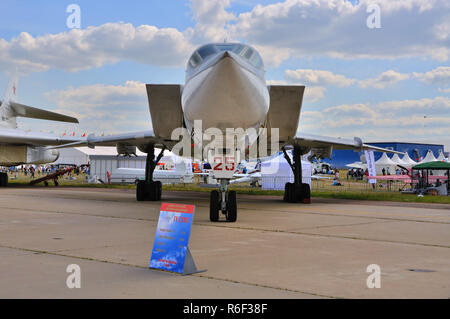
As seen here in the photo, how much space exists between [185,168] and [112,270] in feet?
93.6

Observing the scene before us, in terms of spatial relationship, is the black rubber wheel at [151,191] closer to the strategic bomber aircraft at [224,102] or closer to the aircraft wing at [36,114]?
the strategic bomber aircraft at [224,102]

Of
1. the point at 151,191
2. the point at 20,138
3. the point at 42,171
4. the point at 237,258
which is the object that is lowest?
the point at 237,258

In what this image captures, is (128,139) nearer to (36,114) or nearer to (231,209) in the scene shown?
(231,209)

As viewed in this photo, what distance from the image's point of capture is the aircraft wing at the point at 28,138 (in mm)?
22312

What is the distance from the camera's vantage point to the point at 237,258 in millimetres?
5328

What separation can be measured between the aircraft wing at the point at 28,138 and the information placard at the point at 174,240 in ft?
63.9

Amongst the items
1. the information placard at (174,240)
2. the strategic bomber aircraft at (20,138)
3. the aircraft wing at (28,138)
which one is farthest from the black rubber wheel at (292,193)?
the strategic bomber aircraft at (20,138)

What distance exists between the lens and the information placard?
14.6 feet

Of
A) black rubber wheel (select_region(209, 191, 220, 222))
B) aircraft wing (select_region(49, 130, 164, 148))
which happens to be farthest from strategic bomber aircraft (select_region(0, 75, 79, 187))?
black rubber wheel (select_region(209, 191, 220, 222))

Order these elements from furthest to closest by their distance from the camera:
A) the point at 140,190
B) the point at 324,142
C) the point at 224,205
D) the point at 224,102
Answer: the point at 324,142
the point at 140,190
the point at 224,205
the point at 224,102

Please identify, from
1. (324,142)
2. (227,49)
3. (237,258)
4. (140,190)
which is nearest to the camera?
(237,258)

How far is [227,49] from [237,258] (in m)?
5.34

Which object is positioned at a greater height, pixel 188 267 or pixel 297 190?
pixel 297 190

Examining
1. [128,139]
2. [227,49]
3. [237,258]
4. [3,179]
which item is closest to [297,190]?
[128,139]
